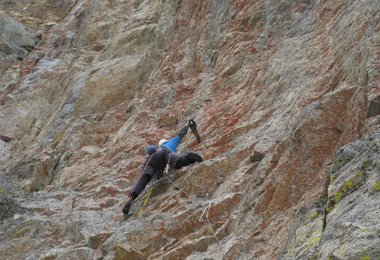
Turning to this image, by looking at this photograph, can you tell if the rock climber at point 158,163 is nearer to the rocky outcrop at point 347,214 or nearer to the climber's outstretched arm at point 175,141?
the climber's outstretched arm at point 175,141

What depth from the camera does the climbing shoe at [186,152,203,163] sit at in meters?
11.8

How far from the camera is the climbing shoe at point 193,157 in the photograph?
38.5 ft

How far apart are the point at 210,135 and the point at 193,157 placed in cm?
139

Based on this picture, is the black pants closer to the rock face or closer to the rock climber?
the rock climber

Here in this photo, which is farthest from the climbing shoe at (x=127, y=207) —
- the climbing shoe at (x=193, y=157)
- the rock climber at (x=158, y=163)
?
the climbing shoe at (x=193, y=157)

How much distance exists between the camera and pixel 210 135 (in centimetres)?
1312

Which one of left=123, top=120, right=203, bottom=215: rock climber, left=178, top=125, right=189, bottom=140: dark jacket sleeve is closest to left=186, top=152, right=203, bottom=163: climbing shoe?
left=123, top=120, right=203, bottom=215: rock climber

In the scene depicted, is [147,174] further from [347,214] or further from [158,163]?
[347,214]

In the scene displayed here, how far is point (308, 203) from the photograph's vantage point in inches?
321

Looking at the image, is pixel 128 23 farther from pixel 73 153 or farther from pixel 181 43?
pixel 73 153

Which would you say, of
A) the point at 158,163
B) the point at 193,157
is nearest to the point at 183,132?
the point at 158,163

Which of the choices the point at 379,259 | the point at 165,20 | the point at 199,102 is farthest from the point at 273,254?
the point at 165,20

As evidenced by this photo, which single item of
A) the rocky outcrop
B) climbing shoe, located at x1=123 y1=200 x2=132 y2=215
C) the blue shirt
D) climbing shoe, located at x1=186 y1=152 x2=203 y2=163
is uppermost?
the rocky outcrop

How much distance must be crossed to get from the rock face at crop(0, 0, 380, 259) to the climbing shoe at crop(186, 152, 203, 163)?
6.6 inches
